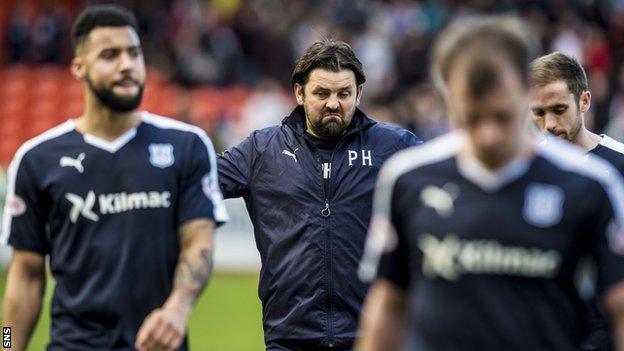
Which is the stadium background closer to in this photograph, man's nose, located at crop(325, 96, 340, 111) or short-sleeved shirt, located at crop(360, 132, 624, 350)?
man's nose, located at crop(325, 96, 340, 111)

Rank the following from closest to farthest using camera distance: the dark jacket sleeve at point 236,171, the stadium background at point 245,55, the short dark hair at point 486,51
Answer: the short dark hair at point 486,51, the dark jacket sleeve at point 236,171, the stadium background at point 245,55

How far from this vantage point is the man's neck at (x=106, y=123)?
19.6 feet

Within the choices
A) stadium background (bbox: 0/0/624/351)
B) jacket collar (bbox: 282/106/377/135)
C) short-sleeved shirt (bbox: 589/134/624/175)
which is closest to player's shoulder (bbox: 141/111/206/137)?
jacket collar (bbox: 282/106/377/135)

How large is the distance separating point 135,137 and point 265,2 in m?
19.3

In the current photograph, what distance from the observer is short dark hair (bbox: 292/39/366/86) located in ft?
24.8

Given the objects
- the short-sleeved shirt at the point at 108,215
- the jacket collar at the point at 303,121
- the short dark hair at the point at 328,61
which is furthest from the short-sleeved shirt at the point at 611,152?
the short-sleeved shirt at the point at 108,215

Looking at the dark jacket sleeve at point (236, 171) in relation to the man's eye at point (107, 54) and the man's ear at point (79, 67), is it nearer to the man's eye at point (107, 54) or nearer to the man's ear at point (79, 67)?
the man's ear at point (79, 67)

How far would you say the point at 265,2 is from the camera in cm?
2506

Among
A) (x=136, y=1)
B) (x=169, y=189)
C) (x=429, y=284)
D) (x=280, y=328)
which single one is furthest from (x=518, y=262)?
(x=136, y=1)

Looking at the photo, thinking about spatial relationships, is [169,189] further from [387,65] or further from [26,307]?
[387,65]

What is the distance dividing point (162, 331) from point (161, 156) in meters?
0.79

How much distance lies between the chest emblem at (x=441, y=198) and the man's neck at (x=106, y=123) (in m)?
1.97

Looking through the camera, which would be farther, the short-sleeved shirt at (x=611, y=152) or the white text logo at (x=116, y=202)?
the short-sleeved shirt at (x=611, y=152)

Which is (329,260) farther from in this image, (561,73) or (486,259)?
(486,259)
